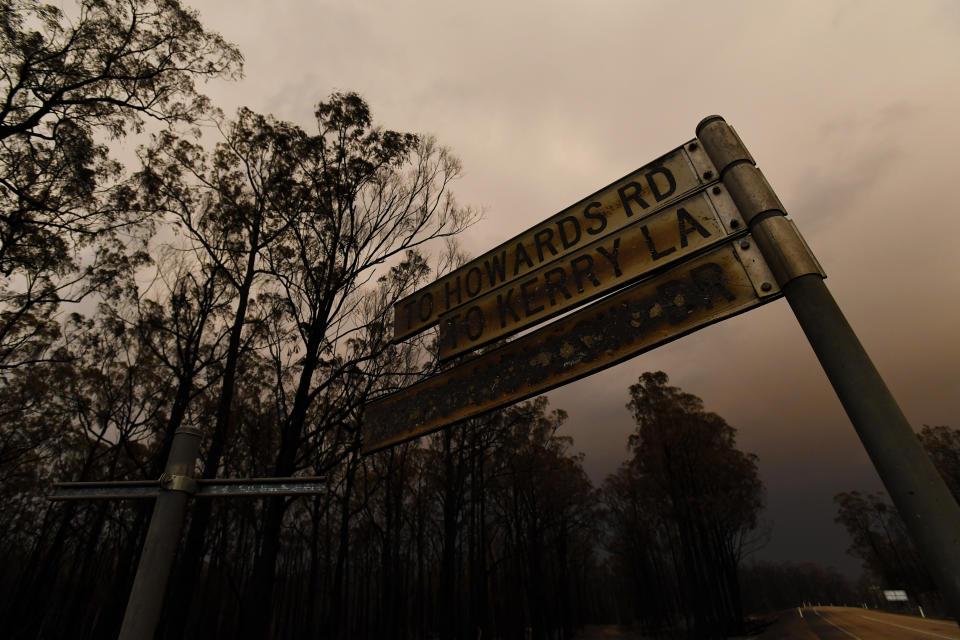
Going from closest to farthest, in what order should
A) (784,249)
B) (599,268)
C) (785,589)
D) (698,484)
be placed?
(784,249) → (599,268) → (698,484) → (785,589)

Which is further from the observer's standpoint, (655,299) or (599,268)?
(599,268)

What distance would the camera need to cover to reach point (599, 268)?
2.57 meters

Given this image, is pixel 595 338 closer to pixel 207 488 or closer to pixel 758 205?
pixel 758 205

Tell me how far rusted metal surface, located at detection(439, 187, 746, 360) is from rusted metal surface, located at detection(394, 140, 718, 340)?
0.22 feet

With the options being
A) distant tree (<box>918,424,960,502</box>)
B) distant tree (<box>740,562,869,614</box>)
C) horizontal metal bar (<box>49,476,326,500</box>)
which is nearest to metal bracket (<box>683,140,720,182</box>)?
horizontal metal bar (<box>49,476,326,500</box>)

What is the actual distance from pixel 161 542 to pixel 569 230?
111 inches

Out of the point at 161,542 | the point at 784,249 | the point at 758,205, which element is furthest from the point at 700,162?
the point at 161,542

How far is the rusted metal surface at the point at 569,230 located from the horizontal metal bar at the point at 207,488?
5.15ft

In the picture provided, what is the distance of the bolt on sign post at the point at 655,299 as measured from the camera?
1.57 metres

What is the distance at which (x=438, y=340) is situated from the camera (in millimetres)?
3311

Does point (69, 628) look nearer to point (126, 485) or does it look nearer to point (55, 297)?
point (55, 297)

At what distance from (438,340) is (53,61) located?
9.43m

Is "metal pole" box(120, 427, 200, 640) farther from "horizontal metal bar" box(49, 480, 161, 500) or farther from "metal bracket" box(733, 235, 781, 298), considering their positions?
"metal bracket" box(733, 235, 781, 298)

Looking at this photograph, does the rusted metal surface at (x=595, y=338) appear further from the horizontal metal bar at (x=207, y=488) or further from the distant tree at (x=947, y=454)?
the distant tree at (x=947, y=454)
